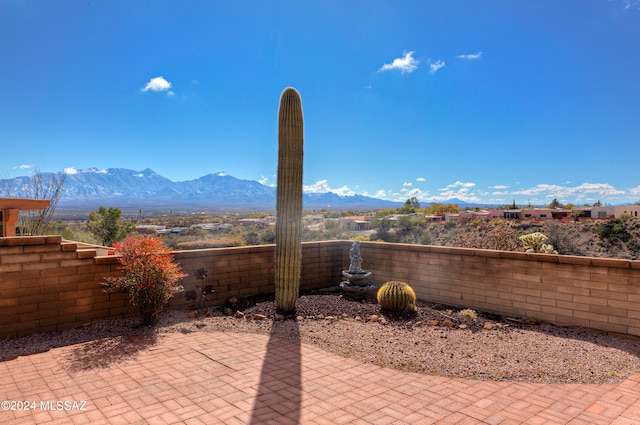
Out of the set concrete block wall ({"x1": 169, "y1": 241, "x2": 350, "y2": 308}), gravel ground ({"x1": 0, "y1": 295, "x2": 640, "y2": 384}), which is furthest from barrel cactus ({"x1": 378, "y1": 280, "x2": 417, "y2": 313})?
concrete block wall ({"x1": 169, "y1": 241, "x2": 350, "y2": 308})

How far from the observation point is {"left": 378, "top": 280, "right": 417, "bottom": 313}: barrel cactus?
681cm

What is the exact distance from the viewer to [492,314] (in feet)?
23.3

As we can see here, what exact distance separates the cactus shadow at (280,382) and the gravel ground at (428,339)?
1.13ft

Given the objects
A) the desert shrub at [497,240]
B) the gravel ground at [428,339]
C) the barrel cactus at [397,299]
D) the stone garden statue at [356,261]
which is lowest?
the gravel ground at [428,339]

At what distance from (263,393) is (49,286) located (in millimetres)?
3865

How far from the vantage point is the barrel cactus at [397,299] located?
6812 millimetres

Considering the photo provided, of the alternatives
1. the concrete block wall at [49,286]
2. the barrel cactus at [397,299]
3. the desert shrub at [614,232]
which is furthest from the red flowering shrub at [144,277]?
the desert shrub at [614,232]

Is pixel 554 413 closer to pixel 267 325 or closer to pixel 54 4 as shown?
pixel 267 325

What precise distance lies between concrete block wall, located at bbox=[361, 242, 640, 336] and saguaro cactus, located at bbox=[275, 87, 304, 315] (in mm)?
2786

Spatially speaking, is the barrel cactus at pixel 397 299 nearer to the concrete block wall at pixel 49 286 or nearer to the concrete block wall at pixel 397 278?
the concrete block wall at pixel 397 278

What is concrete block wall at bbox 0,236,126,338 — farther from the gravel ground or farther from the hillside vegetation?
the hillside vegetation

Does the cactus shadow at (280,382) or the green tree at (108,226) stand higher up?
the green tree at (108,226)

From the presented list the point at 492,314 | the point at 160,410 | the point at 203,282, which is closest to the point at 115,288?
the point at 203,282

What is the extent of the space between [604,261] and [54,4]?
15.4 meters
